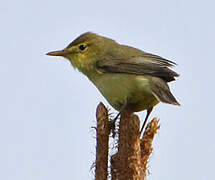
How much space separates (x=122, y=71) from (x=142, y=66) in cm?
30

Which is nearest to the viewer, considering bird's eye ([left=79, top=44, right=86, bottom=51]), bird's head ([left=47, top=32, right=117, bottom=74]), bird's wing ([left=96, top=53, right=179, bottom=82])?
bird's wing ([left=96, top=53, right=179, bottom=82])

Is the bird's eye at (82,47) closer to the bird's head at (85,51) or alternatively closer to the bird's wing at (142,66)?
the bird's head at (85,51)

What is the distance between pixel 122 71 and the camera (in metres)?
6.43

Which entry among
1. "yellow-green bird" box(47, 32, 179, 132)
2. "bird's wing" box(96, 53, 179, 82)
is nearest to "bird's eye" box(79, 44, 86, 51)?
"yellow-green bird" box(47, 32, 179, 132)

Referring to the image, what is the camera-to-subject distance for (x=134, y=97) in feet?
20.0

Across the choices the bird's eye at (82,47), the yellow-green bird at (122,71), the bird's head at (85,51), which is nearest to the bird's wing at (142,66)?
the yellow-green bird at (122,71)

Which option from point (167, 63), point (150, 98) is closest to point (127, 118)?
point (150, 98)

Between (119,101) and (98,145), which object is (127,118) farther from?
(119,101)

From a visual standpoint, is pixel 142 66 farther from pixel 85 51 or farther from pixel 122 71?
pixel 85 51

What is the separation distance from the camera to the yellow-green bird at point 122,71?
6008mm

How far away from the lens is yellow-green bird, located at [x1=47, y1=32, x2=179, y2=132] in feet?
19.7

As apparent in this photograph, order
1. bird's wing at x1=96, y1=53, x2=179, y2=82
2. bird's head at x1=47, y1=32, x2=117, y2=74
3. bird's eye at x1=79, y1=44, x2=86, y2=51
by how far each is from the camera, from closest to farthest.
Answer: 1. bird's wing at x1=96, y1=53, x2=179, y2=82
2. bird's head at x1=47, y1=32, x2=117, y2=74
3. bird's eye at x1=79, y1=44, x2=86, y2=51

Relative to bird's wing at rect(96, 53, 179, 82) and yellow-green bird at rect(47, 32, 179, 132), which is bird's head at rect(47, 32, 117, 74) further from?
bird's wing at rect(96, 53, 179, 82)

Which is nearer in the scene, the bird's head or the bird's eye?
the bird's head
